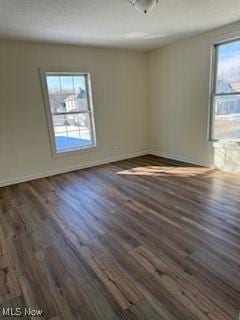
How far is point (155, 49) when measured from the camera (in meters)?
5.00

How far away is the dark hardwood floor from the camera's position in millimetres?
1532

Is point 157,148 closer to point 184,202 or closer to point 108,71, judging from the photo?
point 108,71

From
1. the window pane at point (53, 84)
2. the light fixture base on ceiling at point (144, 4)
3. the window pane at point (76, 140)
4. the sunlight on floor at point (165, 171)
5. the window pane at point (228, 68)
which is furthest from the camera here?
the window pane at point (76, 140)

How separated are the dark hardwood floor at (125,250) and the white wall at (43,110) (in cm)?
82

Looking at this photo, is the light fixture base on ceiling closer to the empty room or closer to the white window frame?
the empty room

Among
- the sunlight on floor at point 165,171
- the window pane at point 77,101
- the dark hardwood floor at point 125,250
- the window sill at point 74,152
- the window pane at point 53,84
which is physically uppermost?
the window pane at point 53,84

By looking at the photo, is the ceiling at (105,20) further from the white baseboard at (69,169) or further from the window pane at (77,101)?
the white baseboard at (69,169)

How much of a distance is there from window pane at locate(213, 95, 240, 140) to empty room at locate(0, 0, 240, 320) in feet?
0.08

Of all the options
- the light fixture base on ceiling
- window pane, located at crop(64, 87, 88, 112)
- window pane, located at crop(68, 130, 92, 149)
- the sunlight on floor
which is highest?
the light fixture base on ceiling

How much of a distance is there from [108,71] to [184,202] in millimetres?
3321

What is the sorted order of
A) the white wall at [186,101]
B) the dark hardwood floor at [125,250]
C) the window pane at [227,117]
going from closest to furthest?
1. the dark hardwood floor at [125,250]
2. the window pane at [227,117]
3. the white wall at [186,101]

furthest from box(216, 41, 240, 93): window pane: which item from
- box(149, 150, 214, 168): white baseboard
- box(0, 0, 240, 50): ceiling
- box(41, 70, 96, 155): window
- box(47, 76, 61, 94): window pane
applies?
box(47, 76, 61, 94): window pane

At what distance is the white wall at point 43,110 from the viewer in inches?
151

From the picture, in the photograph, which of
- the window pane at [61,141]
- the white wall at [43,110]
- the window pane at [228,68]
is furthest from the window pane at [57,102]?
the window pane at [228,68]
